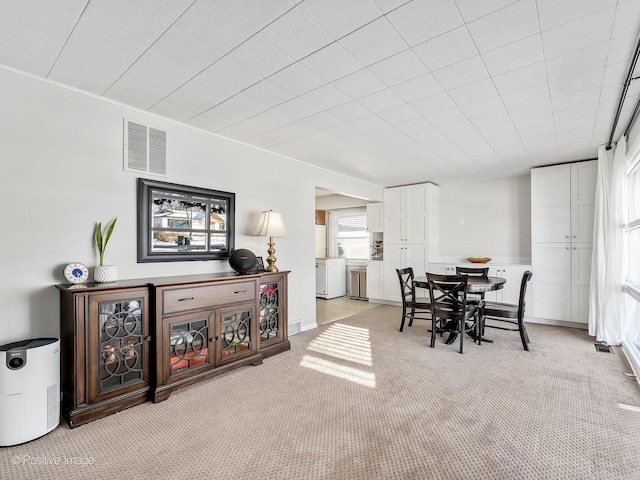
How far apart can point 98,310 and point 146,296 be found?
Result: 0.33 m

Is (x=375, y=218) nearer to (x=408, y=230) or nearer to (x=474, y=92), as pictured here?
(x=408, y=230)

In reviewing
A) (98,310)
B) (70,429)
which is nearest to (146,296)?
(98,310)

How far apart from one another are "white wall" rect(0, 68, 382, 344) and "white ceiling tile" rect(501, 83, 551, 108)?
2877 mm

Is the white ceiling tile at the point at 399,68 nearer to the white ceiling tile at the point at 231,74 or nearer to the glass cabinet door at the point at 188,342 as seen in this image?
the white ceiling tile at the point at 231,74

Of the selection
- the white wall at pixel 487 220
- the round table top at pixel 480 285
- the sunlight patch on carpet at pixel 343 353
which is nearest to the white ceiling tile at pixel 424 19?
the sunlight patch on carpet at pixel 343 353

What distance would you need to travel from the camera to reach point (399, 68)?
88.0 inches

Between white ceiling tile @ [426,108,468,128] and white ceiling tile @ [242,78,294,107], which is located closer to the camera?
white ceiling tile @ [242,78,294,107]

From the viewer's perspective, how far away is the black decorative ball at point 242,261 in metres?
3.27

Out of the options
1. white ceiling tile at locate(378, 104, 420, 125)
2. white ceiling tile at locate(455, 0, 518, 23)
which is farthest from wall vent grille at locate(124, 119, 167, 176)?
white ceiling tile at locate(455, 0, 518, 23)

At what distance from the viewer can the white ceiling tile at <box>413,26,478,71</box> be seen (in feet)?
6.21

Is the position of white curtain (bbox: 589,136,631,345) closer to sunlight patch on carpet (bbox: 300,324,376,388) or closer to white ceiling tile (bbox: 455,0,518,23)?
sunlight patch on carpet (bbox: 300,324,376,388)

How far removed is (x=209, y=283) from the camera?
2865 mm

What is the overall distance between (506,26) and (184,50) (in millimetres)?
1912

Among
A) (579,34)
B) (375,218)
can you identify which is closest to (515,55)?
(579,34)
